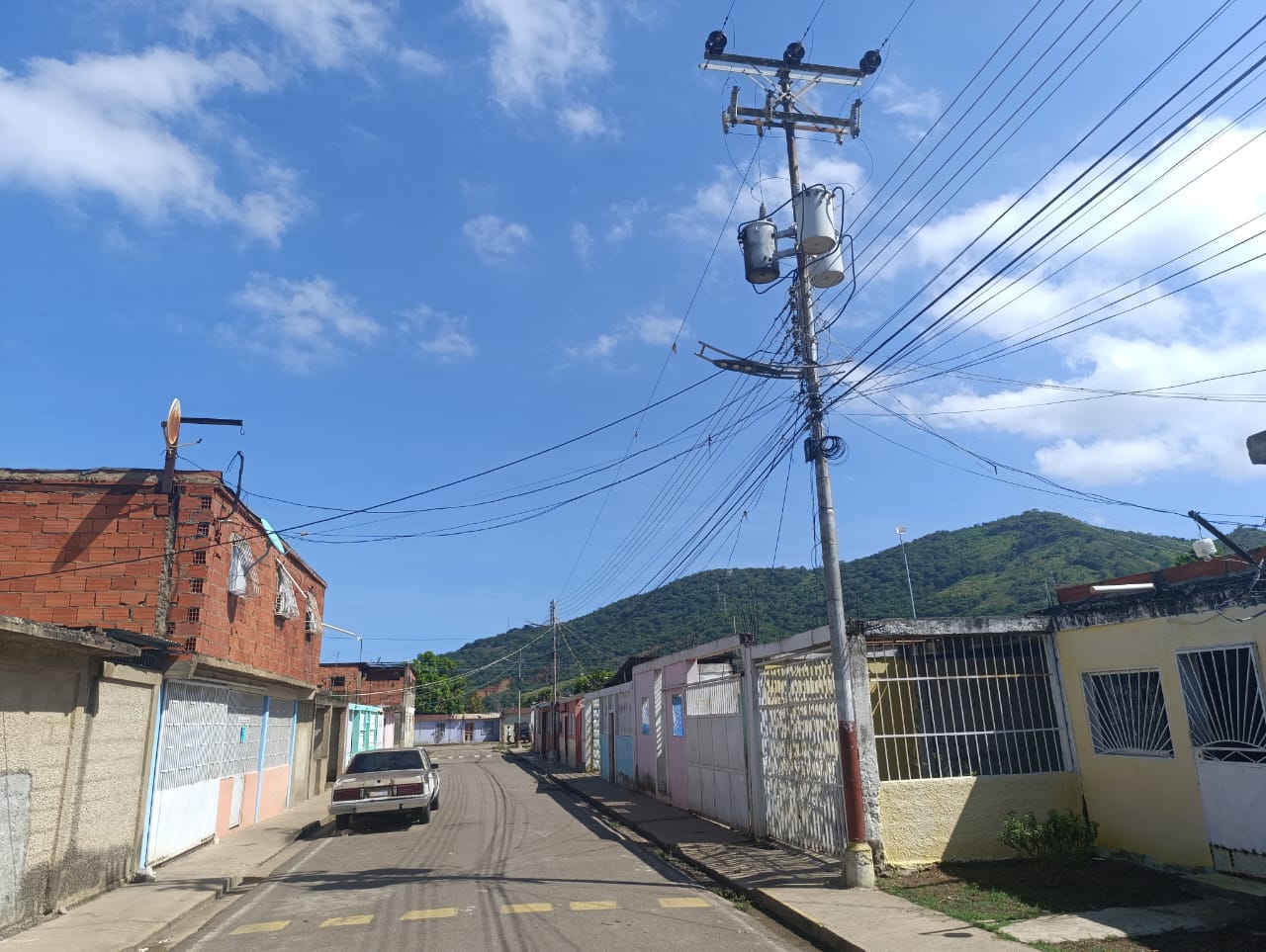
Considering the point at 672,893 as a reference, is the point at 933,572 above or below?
above

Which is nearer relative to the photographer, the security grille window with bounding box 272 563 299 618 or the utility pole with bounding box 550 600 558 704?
the security grille window with bounding box 272 563 299 618

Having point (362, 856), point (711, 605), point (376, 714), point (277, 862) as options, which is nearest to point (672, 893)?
point (362, 856)

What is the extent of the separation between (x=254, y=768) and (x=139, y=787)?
21.8 ft

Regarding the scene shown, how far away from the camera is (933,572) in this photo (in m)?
64.9

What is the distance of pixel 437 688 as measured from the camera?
8119 centimetres

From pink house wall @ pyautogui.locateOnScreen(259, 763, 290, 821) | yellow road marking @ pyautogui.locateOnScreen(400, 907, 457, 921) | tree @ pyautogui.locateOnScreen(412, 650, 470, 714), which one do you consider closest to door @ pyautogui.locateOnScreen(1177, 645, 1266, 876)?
yellow road marking @ pyautogui.locateOnScreen(400, 907, 457, 921)

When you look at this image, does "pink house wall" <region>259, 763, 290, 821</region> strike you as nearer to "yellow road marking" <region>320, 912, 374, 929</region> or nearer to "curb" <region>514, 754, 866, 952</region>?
"curb" <region>514, 754, 866, 952</region>

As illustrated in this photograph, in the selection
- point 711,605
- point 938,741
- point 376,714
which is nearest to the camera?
point 938,741

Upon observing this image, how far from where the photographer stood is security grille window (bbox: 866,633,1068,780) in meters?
10.7

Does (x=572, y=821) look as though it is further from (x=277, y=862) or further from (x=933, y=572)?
(x=933, y=572)

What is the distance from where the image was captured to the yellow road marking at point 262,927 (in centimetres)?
833

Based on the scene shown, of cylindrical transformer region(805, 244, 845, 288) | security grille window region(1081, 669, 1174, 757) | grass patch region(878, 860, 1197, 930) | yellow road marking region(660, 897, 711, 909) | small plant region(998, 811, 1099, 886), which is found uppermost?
cylindrical transformer region(805, 244, 845, 288)

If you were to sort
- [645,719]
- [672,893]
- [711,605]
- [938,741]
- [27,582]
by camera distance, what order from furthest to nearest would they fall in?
[711,605] < [645,719] < [27,582] < [938,741] < [672,893]

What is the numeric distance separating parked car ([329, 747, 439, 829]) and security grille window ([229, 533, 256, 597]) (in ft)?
13.8
